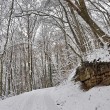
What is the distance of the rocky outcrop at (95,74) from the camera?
29.0ft

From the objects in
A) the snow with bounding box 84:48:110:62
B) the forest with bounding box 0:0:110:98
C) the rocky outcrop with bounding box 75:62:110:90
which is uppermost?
the forest with bounding box 0:0:110:98

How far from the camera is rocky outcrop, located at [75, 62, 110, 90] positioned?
884 cm

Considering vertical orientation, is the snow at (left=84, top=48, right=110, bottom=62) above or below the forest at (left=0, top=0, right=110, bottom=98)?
below

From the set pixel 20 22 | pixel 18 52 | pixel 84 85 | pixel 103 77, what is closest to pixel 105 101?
pixel 103 77

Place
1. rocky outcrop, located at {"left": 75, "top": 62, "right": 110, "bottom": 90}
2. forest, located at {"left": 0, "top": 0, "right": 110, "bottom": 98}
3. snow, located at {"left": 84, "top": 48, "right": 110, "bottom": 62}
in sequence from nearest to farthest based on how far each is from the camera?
rocky outcrop, located at {"left": 75, "top": 62, "right": 110, "bottom": 90}, snow, located at {"left": 84, "top": 48, "right": 110, "bottom": 62}, forest, located at {"left": 0, "top": 0, "right": 110, "bottom": 98}

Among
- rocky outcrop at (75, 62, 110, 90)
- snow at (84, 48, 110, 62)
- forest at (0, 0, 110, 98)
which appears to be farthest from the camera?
forest at (0, 0, 110, 98)

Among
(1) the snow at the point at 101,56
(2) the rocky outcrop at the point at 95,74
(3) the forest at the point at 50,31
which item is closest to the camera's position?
(2) the rocky outcrop at the point at 95,74

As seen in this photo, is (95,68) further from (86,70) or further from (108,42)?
(108,42)

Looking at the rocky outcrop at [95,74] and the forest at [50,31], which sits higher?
the forest at [50,31]

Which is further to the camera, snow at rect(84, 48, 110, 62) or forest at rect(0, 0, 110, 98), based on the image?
forest at rect(0, 0, 110, 98)

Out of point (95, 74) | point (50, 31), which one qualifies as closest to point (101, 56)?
point (95, 74)

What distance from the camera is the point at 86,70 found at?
415 inches

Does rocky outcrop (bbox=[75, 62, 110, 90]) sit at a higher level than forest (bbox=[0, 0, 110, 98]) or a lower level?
lower

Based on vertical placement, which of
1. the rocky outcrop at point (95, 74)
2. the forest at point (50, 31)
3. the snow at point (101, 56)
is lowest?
the rocky outcrop at point (95, 74)
